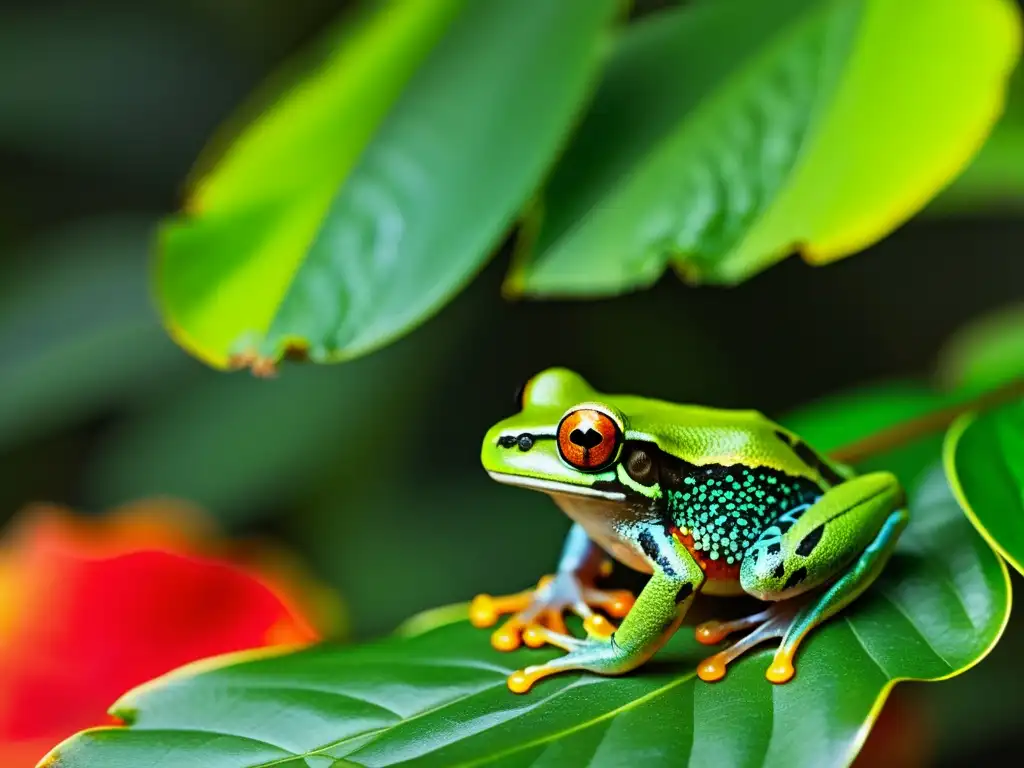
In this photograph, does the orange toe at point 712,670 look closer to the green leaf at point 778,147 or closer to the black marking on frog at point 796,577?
the black marking on frog at point 796,577

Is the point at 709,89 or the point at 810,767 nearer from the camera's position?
the point at 810,767

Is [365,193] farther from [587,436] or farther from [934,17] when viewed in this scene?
[934,17]

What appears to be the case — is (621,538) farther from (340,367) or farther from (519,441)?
(340,367)

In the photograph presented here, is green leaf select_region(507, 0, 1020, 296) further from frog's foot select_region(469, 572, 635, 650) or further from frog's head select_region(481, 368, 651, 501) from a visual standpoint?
frog's foot select_region(469, 572, 635, 650)

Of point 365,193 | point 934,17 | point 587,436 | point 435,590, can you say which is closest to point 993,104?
point 934,17

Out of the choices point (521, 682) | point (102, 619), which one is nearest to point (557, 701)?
point (521, 682)

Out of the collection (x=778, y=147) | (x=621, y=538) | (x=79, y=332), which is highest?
(x=79, y=332)

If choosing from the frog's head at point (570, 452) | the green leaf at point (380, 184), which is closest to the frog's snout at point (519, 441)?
the frog's head at point (570, 452)
